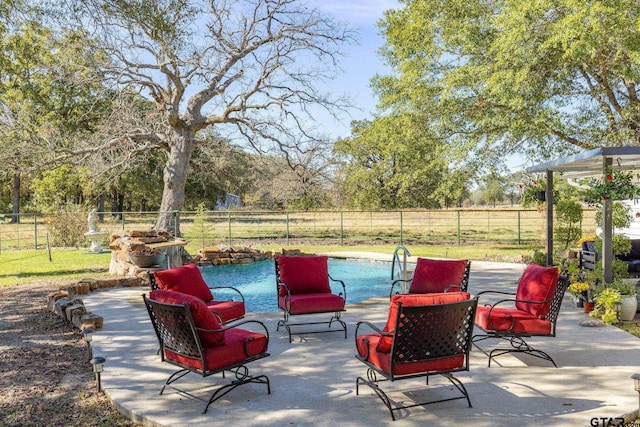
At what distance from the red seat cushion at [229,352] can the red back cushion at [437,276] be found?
268 cm

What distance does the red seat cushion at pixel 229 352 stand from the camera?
3.72 metres

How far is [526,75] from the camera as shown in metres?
11.8

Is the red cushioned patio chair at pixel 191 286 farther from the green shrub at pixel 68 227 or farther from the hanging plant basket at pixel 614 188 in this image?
the green shrub at pixel 68 227

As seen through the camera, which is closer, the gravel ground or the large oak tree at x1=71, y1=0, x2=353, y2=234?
the gravel ground

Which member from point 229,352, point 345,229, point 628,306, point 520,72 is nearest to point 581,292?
point 628,306

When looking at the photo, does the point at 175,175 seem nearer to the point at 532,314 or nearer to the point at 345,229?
the point at 345,229

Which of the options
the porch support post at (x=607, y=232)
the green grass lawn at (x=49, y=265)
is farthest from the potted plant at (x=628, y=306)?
the green grass lawn at (x=49, y=265)

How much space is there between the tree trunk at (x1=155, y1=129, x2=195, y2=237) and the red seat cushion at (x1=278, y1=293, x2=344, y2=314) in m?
9.87

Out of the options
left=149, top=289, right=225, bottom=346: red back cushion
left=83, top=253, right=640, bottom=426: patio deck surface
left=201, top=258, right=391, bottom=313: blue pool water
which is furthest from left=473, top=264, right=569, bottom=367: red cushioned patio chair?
left=201, top=258, right=391, bottom=313: blue pool water

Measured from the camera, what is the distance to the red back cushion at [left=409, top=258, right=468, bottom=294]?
239 inches

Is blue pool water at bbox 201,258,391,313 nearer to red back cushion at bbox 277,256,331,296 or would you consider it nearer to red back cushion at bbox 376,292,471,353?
red back cushion at bbox 277,256,331,296

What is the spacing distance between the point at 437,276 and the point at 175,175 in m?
10.7

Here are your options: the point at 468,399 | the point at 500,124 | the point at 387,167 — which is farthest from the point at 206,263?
the point at 387,167

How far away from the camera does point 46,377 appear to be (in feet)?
15.0
